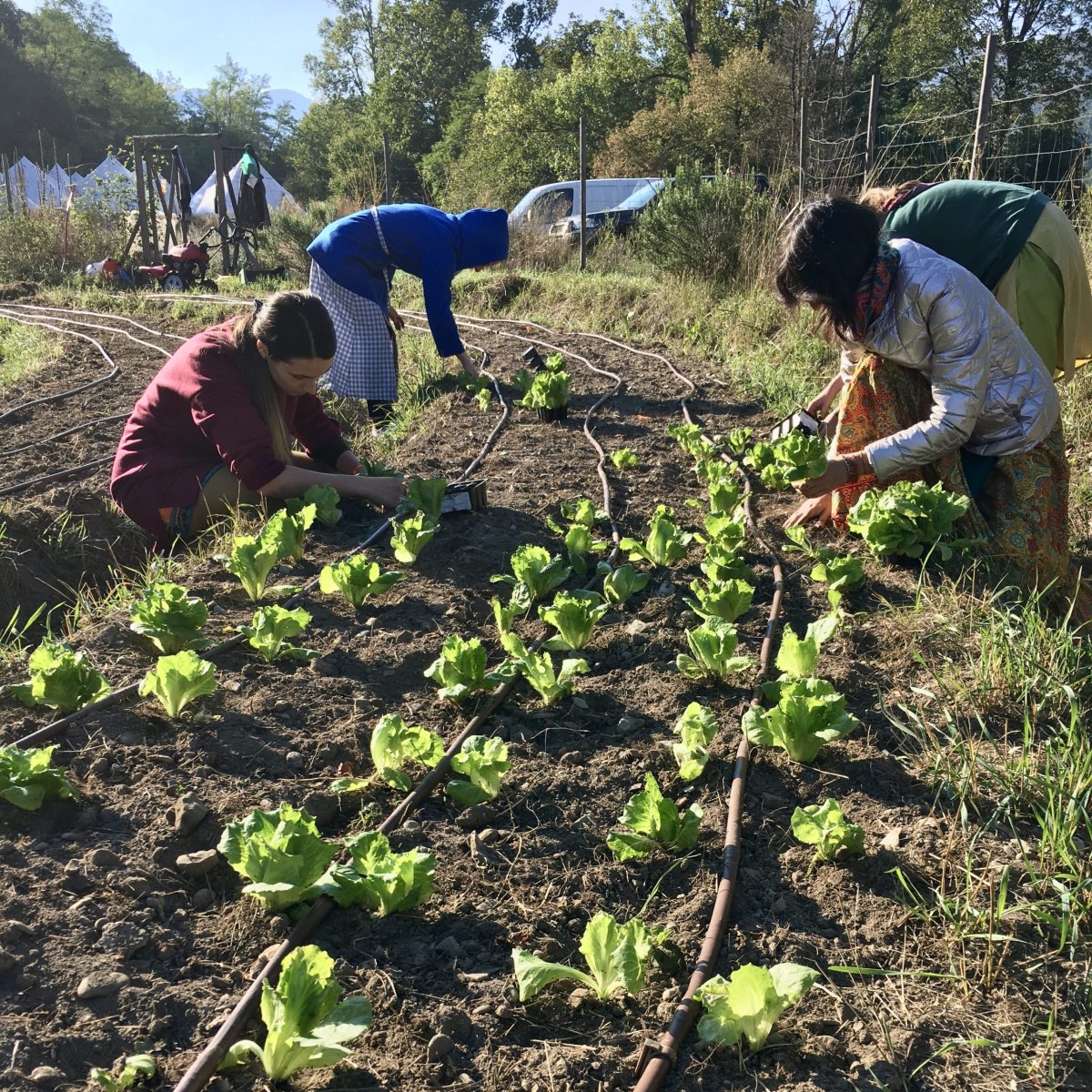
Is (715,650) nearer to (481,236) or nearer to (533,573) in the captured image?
(533,573)

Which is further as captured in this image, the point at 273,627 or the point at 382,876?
the point at 273,627

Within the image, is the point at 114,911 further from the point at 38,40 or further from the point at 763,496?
the point at 38,40

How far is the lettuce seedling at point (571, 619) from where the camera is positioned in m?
2.80

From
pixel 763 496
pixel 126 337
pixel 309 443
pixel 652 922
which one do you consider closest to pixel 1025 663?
pixel 652 922

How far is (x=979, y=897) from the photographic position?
6.10 ft

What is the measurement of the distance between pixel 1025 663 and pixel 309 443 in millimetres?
3079

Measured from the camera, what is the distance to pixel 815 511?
12.2 feet

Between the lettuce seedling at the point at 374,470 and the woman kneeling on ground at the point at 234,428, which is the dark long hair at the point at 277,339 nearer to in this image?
the woman kneeling on ground at the point at 234,428

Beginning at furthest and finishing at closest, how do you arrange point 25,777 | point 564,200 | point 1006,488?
point 564,200, point 1006,488, point 25,777

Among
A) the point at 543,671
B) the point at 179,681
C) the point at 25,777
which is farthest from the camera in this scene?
the point at 543,671

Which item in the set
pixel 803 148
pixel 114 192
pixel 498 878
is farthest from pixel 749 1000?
pixel 114 192

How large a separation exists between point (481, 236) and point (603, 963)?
5.07 m

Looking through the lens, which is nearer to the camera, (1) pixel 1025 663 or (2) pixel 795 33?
(1) pixel 1025 663

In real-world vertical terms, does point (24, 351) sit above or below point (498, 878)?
above
